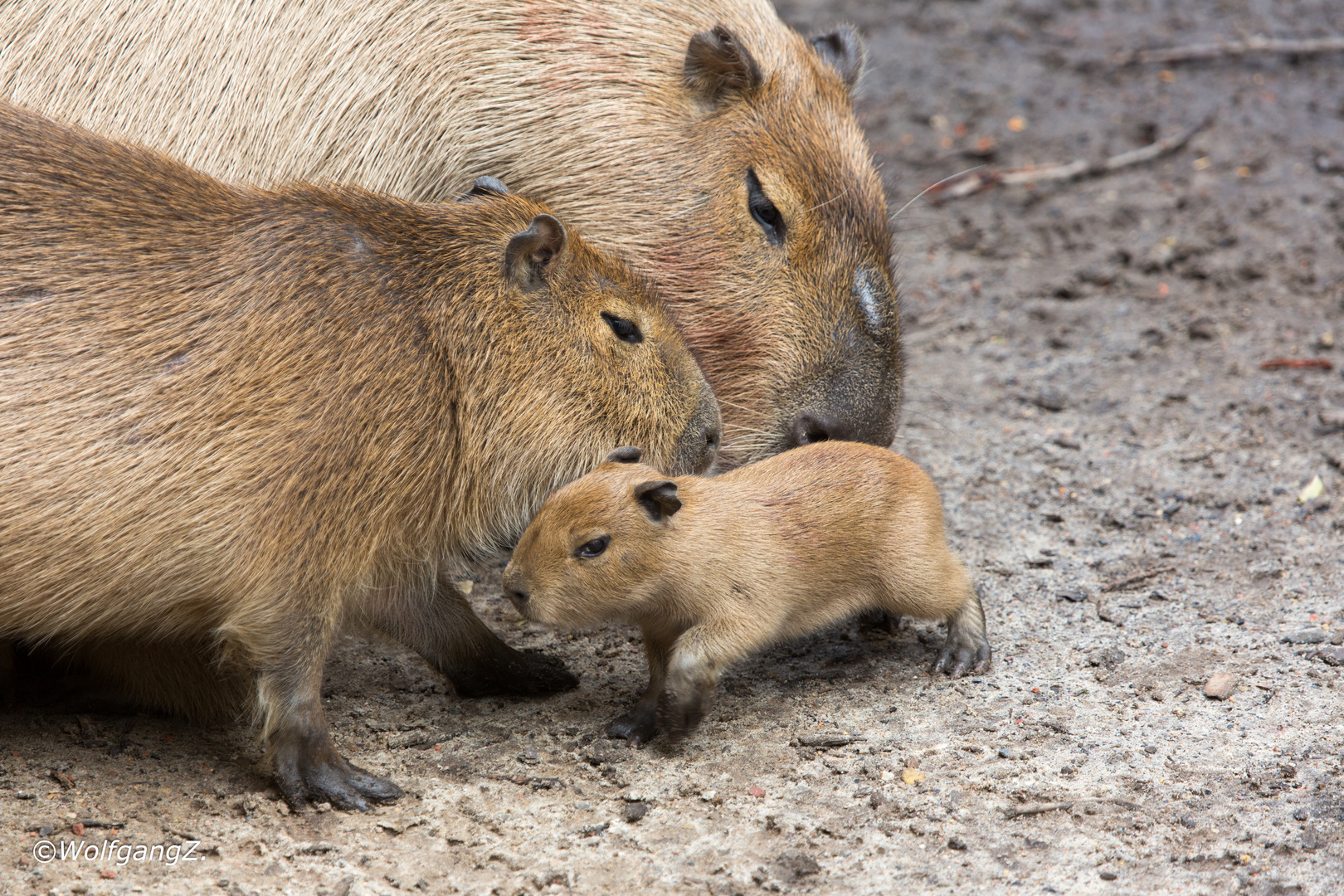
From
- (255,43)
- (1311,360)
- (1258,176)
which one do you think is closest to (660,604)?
(255,43)

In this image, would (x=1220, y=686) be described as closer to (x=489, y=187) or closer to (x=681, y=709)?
(x=681, y=709)

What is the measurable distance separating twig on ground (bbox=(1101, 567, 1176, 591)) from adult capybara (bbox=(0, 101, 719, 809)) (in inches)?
68.7

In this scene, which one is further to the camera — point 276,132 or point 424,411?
point 276,132

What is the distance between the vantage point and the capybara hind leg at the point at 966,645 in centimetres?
403

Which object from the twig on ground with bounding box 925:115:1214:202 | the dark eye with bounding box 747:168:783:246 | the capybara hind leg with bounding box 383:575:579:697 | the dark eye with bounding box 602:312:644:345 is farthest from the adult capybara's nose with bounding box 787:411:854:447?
the twig on ground with bounding box 925:115:1214:202

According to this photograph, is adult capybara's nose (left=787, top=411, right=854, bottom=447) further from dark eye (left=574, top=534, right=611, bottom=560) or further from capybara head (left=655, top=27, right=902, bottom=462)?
dark eye (left=574, top=534, right=611, bottom=560)

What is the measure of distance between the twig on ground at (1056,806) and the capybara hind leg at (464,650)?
59.2 inches

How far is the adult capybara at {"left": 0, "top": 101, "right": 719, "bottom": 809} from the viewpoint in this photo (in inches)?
126

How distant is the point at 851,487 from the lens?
3.93m

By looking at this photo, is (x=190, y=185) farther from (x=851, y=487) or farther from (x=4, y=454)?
(x=851, y=487)

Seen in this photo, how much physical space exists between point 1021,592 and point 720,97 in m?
1.98

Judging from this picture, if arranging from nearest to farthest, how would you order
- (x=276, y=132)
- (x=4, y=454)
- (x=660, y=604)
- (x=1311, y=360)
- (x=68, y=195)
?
(x=4, y=454), (x=68, y=195), (x=660, y=604), (x=276, y=132), (x=1311, y=360)

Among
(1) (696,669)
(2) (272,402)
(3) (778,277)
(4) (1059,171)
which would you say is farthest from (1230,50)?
(2) (272,402)

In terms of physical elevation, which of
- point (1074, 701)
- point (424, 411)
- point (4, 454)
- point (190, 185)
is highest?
point (190, 185)
